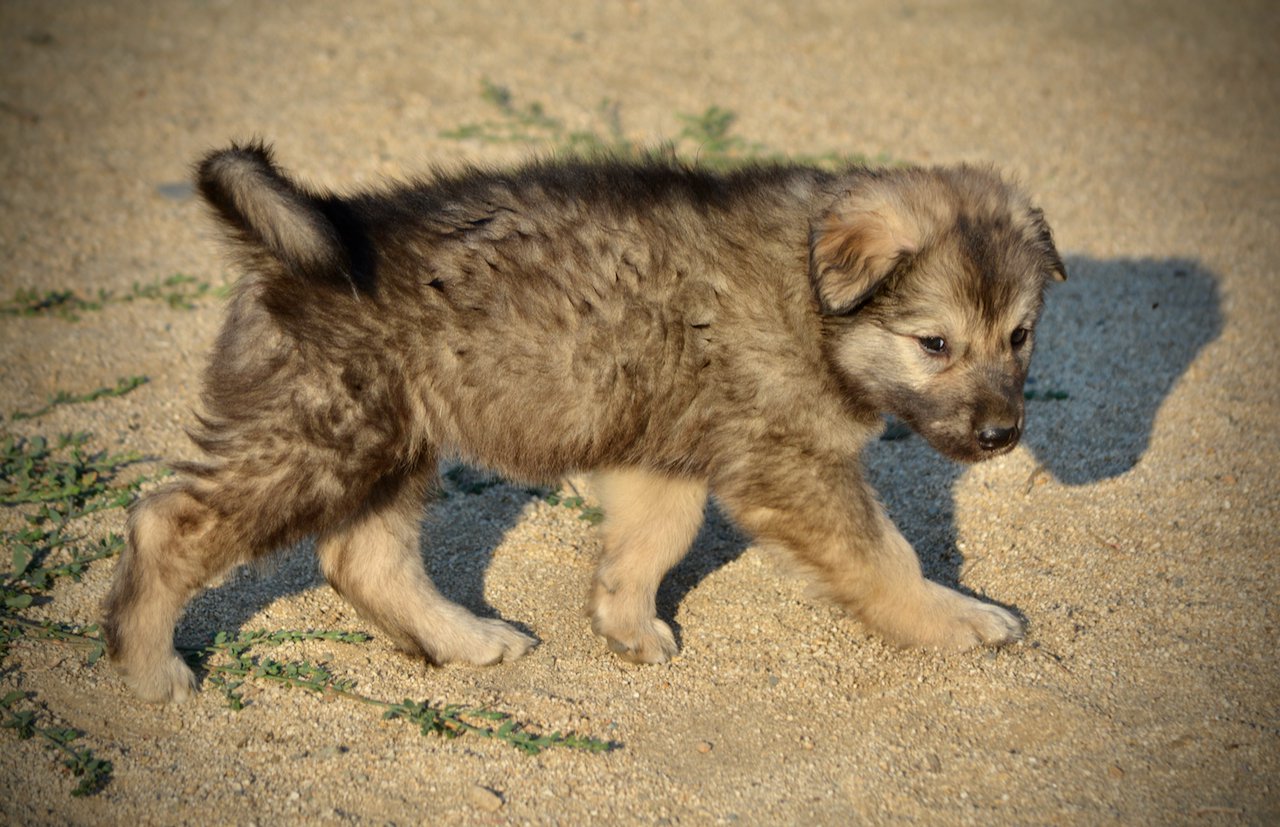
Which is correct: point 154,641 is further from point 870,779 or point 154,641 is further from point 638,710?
point 870,779

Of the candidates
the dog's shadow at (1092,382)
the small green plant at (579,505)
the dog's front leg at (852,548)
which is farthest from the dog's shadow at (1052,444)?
the dog's front leg at (852,548)

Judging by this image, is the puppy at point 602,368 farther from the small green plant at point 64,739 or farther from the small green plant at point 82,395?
the small green plant at point 82,395

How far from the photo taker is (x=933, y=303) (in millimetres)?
3588

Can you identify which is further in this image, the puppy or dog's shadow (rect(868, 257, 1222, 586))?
dog's shadow (rect(868, 257, 1222, 586))

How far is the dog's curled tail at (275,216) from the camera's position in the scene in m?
3.24

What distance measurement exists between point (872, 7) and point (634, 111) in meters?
3.19

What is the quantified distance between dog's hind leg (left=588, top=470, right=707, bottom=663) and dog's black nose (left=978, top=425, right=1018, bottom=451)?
3.04 feet

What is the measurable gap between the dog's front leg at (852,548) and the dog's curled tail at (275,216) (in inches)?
54.9

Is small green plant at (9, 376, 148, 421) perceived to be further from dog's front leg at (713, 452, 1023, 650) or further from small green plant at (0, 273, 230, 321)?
dog's front leg at (713, 452, 1023, 650)

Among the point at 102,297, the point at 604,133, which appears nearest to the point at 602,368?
the point at 102,297

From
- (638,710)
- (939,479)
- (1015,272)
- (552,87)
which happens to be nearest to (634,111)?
(552,87)

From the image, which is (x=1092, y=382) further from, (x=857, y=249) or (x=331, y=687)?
(x=331, y=687)

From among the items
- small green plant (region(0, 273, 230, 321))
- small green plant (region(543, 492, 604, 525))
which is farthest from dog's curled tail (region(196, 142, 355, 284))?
small green plant (region(0, 273, 230, 321))

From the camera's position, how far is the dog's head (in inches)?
140
